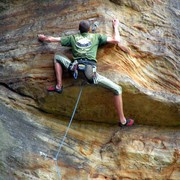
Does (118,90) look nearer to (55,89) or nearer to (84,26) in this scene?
(55,89)

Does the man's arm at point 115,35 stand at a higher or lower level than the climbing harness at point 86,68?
higher

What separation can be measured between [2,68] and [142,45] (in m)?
3.53

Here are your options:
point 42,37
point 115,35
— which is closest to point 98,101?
point 115,35

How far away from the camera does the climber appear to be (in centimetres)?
989

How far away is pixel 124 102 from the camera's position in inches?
417

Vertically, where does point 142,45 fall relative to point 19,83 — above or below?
above

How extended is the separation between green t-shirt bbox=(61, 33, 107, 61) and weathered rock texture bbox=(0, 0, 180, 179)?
0.38 metres

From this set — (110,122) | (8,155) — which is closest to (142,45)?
(110,122)

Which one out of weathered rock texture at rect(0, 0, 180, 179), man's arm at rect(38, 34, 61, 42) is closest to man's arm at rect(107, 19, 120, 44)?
weathered rock texture at rect(0, 0, 180, 179)

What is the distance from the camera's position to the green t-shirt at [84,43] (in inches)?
392

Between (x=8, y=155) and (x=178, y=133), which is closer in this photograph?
(x=8, y=155)

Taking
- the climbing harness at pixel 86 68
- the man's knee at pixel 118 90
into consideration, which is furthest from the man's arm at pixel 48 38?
the man's knee at pixel 118 90

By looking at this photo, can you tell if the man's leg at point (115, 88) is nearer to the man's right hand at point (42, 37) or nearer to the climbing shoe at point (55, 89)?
the climbing shoe at point (55, 89)

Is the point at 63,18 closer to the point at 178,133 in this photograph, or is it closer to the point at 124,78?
the point at 124,78
